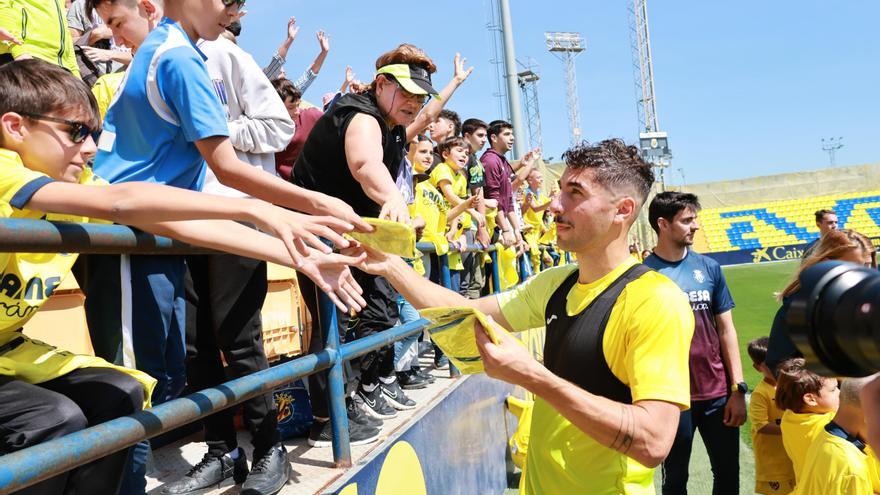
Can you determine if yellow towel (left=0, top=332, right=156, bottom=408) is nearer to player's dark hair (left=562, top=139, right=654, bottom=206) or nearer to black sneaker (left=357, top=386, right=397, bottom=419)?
player's dark hair (left=562, top=139, right=654, bottom=206)

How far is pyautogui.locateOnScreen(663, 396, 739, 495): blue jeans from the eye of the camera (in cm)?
424

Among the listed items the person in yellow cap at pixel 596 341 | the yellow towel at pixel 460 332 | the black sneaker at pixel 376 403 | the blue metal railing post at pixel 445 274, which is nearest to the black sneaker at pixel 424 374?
the blue metal railing post at pixel 445 274

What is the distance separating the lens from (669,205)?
15.3 feet

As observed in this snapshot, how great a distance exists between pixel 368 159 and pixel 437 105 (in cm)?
169

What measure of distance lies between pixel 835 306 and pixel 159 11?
9.29 feet

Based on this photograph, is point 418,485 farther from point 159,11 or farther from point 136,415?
point 159,11

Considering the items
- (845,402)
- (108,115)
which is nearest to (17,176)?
(108,115)

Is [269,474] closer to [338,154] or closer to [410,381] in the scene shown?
[338,154]

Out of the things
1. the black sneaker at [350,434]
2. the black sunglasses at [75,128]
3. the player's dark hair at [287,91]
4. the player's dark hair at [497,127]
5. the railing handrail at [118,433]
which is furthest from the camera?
the player's dark hair at [497,127]

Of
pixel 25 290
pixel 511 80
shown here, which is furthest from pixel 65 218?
pixel 511 80

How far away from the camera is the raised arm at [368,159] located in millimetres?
2812

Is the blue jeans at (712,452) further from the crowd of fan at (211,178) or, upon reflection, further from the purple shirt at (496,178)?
the purple shirt at (496,178)

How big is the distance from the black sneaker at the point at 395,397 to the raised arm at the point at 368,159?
1.36 metres

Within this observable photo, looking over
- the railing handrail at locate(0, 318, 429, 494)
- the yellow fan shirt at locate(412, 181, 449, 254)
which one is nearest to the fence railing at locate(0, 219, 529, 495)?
the railing handrail at locate(0, 318, 429, 494)
